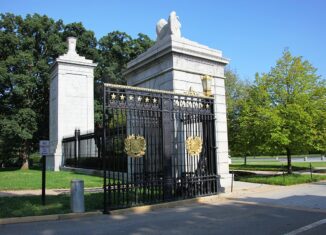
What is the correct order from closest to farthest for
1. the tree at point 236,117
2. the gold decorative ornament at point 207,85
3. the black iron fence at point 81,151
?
the gold decorative ornament at point 207,85
the tree at point 236,117
the black iron fence at point 81,151

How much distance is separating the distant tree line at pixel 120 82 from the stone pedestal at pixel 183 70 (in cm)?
386

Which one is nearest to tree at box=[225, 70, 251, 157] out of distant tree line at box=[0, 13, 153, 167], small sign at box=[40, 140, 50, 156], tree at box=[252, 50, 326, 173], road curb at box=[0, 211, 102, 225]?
tree at box=[252, 50, 326, 173]

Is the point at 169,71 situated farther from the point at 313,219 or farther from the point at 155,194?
the point at 313,219

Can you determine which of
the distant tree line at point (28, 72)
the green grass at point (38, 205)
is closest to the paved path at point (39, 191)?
the green grass at point (38, 205)

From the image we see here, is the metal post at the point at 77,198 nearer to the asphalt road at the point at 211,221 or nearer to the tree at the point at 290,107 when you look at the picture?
the asphalt road at the point at 211,221

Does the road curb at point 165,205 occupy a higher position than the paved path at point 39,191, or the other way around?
the paved path at point 39,191

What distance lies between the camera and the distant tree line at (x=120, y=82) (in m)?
17.1

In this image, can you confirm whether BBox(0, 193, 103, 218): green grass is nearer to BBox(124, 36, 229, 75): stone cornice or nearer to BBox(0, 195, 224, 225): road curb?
BBox(0, 195, 224, 225): road curb

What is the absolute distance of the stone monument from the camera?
12.2 meters

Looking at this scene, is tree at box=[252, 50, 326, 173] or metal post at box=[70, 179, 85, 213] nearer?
metal post at box=[70, 179, 85, 213]

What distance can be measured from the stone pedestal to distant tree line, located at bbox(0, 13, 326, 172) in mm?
3858

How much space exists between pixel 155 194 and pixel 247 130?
28.2 ft

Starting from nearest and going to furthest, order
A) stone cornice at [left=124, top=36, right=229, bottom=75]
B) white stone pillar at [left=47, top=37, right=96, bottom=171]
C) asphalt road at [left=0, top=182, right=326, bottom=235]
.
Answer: asphalt road at [left=0, top=182, right=326, bottom=235] → stone cornice at [left=124, top=36, right=229, bottom=75] → white stone pillar at [left=47, top=37, right=96, bottom=171]

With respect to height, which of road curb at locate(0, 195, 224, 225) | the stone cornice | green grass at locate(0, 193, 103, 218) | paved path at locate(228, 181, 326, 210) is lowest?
paved path at locate(228, 181, 326, 210)
